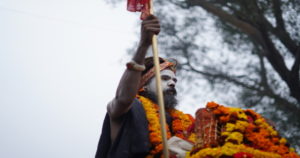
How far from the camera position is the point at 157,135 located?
4504 mm

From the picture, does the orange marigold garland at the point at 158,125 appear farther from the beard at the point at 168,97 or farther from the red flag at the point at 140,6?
the red flag at the point at 140,6

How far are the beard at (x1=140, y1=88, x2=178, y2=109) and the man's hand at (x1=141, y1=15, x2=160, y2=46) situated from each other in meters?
0.89

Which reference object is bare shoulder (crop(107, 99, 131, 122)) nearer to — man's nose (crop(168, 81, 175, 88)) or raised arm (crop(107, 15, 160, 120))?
raised arm (crop(107, 15, 160, 120))

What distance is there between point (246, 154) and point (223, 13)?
6495 mm

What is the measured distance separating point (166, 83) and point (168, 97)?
5.0 inches

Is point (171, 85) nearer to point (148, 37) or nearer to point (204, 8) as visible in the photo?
point (148, 37)

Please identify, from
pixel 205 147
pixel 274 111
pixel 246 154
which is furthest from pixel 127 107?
pixel 274 111

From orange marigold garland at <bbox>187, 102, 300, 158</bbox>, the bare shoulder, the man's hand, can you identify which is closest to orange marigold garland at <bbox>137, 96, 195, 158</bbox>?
the bare shoulder

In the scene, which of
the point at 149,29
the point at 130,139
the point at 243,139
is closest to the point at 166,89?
the point at 130,139

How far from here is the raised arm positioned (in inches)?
169

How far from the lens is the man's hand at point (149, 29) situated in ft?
14.0

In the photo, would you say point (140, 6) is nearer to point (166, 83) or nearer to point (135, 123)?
point (166, 83)

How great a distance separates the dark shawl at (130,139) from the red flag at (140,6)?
2.22 ft

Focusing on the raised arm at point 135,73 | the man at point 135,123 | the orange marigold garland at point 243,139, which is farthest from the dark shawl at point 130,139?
the orange marigold garland at point 243,139
